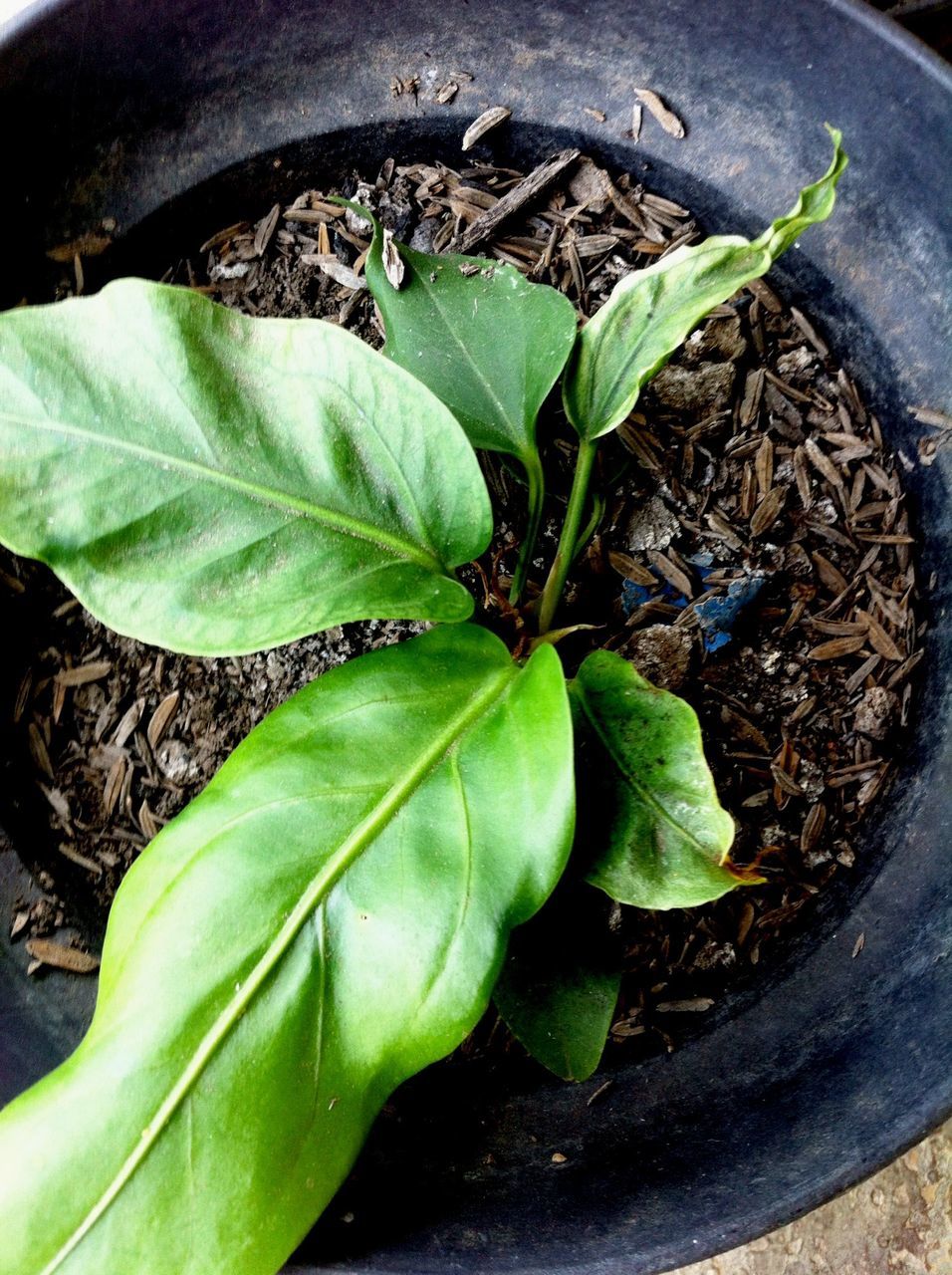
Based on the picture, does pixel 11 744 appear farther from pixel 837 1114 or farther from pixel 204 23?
A: pixel 837 1114

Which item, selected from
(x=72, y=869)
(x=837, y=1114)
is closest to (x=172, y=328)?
(x=72, y=869)

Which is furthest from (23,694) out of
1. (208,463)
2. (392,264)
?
(392,264)

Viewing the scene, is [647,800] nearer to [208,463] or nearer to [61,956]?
[208,463]

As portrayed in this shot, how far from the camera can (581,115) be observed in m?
0.99

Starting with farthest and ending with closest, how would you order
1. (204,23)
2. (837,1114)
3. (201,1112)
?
(204,23) → (837,1114) → (201,1112)

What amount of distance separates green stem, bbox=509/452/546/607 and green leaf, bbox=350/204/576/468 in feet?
0.08

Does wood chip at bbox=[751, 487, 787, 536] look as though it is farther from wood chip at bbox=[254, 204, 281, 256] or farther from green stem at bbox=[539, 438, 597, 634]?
wood chip at bbox=[254, 204, 281, 256]

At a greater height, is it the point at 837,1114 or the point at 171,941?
the point at 171,941

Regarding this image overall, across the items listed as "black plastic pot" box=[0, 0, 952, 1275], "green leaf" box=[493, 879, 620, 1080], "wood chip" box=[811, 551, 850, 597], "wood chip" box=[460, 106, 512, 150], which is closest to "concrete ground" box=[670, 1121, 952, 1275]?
"black plastic pot" box=[0, 0, 952, 1275]

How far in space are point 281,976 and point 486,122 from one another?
84cm

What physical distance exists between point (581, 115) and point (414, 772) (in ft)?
2.32

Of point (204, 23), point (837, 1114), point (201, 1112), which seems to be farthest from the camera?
point (204, 23)

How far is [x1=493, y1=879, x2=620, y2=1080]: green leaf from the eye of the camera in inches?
32.5

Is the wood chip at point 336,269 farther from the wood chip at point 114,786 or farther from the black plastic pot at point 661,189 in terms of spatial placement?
the wood chip at point 114,786
